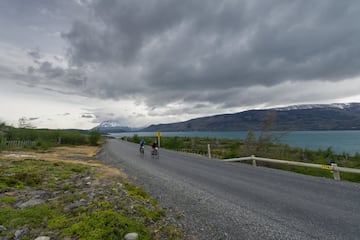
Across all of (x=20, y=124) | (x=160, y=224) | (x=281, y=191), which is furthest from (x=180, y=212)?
(x=20, y=124)

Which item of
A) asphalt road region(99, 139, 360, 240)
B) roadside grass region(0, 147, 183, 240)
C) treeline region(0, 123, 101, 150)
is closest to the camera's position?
roadside grass region(0, 147, 183, 240)

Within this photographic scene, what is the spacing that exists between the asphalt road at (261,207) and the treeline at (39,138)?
27.7 m

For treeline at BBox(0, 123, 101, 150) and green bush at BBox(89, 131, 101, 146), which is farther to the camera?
green bush at BBox(89, 131, 101, 146)

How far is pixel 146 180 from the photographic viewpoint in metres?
7.33

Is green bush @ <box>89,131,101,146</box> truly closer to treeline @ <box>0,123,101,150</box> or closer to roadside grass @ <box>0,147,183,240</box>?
treeline @ <box>0,123,101,150</box>

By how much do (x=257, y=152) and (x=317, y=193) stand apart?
9913mm

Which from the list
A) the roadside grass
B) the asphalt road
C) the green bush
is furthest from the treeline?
the asphalt road

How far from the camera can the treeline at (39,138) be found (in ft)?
91.1

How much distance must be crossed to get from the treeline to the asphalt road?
2765 cm

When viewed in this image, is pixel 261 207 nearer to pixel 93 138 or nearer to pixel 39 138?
pixel 39 138

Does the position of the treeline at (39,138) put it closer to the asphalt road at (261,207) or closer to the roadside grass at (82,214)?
the roadside grass at (82,214)

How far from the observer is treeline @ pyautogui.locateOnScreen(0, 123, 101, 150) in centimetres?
2776

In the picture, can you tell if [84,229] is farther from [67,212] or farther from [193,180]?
[193,180]

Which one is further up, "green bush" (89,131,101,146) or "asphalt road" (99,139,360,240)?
"green bush" (89,131,101,146)
